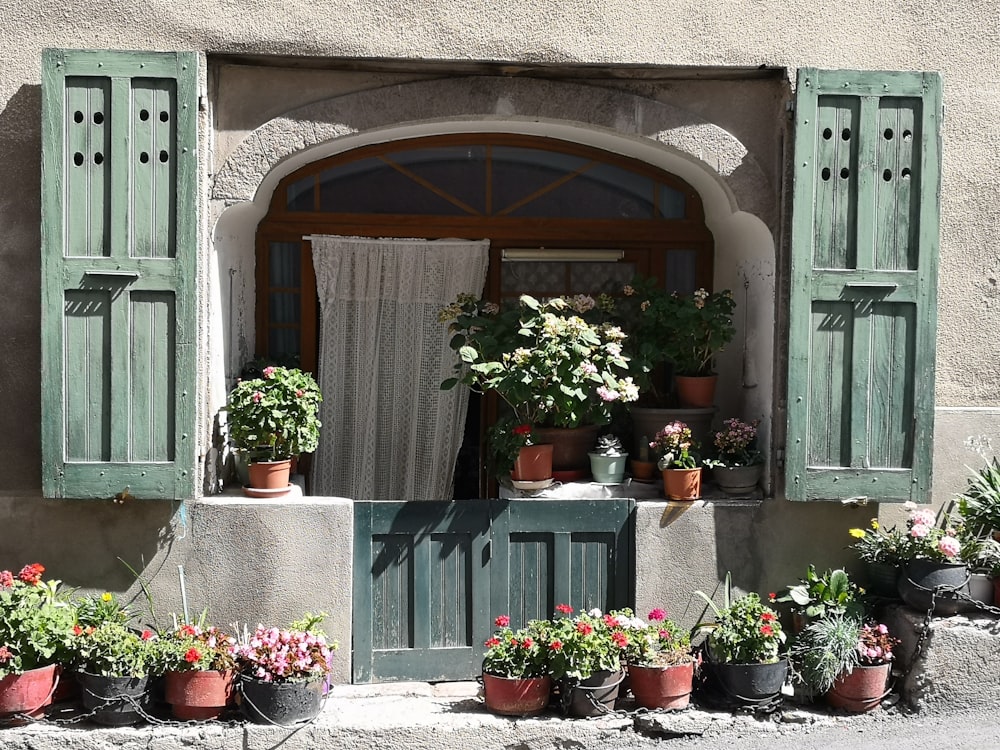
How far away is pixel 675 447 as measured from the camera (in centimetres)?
543

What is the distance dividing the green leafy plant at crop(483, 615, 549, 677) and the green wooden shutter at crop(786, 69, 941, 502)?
150cm

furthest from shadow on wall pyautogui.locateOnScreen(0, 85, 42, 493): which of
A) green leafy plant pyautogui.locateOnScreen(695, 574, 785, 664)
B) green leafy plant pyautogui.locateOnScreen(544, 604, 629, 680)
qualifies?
green leafy plant pyautogui.locateOnScreen(695, 574, 785, 664)

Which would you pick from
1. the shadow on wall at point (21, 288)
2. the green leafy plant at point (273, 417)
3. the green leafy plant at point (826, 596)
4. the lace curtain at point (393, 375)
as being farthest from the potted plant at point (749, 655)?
the shadow on wall at point (21, 288)

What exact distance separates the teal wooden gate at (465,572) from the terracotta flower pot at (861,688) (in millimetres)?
1127

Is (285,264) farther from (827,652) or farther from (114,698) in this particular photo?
(827,652)

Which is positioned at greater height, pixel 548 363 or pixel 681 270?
pixel 681 270

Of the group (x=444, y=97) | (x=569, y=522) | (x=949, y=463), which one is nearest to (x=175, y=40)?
(x=444, y=97)

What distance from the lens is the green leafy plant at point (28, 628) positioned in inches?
182

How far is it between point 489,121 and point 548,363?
136 centimetres

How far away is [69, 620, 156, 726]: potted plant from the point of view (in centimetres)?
467

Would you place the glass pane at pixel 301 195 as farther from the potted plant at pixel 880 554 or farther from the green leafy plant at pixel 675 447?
the potted plant at pixel 880 554

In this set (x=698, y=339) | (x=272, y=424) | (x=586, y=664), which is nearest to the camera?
(x=586, y=664)

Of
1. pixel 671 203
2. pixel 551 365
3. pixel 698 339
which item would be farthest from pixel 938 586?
pixel 671 203

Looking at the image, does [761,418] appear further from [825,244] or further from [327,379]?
[327,379]
